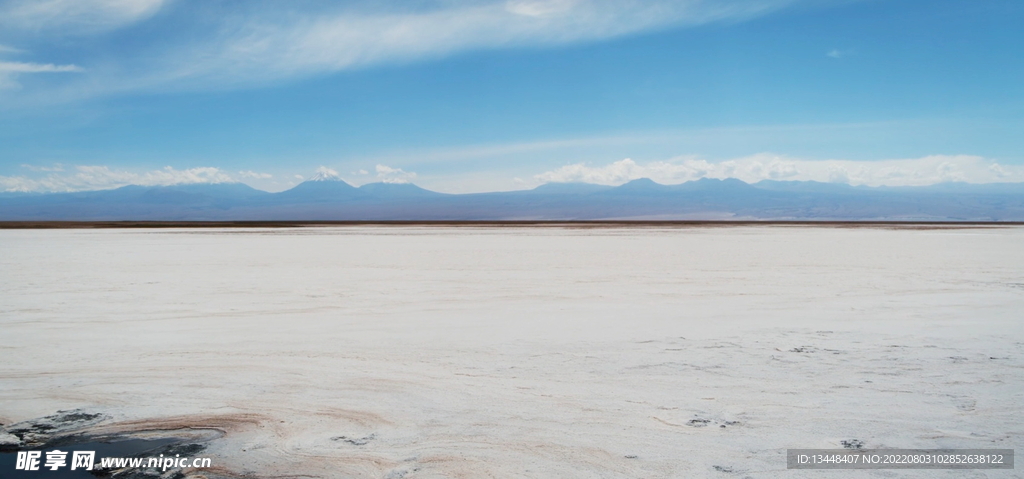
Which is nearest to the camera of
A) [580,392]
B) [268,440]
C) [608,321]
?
[268,440]

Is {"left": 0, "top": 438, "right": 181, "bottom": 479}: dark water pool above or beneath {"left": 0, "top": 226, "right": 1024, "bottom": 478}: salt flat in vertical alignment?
beneath

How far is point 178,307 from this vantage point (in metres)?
9.70

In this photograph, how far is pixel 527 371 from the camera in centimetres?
611

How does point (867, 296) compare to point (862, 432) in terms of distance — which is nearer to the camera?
point (862, 432)

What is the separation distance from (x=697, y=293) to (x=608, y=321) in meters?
3.27

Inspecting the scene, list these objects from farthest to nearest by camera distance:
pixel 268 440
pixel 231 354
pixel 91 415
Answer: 1. pixel 231 354
2. pixel 91 415
3. pixel 268 440

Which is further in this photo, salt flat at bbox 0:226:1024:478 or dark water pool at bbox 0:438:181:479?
salt flat at bbox 0:226:1024:478

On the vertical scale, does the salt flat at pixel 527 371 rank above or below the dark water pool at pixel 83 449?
above

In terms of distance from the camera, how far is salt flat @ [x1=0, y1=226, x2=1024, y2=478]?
431 centimetres

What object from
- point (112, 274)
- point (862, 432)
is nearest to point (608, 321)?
point (862, 432)

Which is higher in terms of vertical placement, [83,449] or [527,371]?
[527,371]

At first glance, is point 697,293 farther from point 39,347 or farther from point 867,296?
point 39,347

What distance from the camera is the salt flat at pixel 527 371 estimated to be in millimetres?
4312

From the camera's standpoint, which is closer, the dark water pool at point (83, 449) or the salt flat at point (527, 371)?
the dark water pool at point (83, 449)
